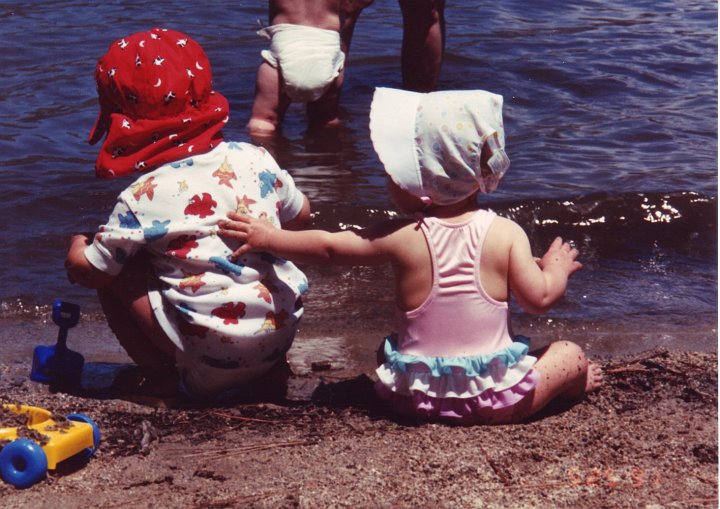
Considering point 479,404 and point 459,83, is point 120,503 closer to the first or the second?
point 479,404

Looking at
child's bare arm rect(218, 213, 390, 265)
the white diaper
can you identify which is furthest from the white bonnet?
the white diaper

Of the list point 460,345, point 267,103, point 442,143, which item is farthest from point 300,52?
point 460,345

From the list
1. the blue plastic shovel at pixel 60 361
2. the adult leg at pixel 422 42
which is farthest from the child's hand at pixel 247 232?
the adult leg at pixel 422 42

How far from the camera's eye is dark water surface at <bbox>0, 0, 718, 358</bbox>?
4.37 metres

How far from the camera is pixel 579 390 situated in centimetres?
312

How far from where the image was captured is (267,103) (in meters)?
5.98

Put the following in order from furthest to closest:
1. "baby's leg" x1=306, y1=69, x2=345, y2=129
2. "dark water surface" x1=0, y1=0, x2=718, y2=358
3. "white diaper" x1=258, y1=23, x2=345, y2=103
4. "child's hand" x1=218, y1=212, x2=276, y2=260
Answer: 1. "baby's leg" x1=306, y1=69, x2=345, y2=129
2. "white diaper" x1=258, y1=23, x2=345, y2=103
3. "dark water surface" x1=0, y1=0, x2=718, y2=358
4. "child's hand" x1=218, y1=212, x2=276, y2=260

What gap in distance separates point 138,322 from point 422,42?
3998 millimetres

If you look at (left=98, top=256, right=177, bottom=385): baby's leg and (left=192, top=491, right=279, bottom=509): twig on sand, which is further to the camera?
(left=98, top=256, right=177, bottom=385): baby's leg

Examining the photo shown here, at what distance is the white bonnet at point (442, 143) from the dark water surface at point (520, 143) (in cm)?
113

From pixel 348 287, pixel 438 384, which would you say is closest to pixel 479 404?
pixel 438 384

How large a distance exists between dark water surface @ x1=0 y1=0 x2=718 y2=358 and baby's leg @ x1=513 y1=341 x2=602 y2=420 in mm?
750

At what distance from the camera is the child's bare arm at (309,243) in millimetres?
2918

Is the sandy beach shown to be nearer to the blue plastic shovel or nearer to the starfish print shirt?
the blue plastic shovel
